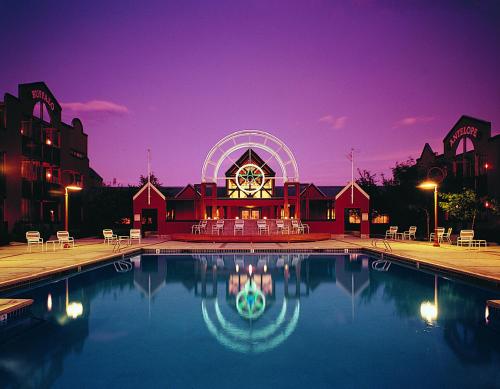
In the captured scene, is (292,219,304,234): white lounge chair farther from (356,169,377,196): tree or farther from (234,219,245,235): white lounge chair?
(356,169,377,196): tree

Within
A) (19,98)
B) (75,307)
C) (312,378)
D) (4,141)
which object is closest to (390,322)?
(312,378)

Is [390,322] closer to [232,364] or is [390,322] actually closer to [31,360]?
[232,364]

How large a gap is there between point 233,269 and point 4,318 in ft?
29.6

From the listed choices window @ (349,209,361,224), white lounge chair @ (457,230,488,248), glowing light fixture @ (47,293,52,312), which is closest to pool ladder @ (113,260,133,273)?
glowing light fixture @ (47,293,52,312)

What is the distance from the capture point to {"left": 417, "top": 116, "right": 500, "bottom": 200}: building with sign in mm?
28109

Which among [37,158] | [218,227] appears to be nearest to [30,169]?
[37,158]

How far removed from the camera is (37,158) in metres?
30.9

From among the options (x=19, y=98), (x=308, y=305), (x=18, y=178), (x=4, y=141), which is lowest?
(x=308, y=305)

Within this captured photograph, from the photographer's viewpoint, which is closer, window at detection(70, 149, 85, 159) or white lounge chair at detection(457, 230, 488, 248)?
white lounge chair at detection(457, 230, 488, 248)

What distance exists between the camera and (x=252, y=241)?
84.4 feet

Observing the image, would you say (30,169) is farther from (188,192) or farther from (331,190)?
(331,190)

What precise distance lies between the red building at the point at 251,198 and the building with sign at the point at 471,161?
7.29m

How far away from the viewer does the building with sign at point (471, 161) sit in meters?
28.1

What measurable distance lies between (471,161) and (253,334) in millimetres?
30848
